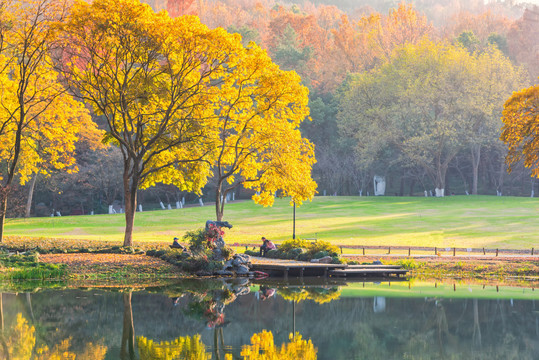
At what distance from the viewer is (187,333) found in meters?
18.1

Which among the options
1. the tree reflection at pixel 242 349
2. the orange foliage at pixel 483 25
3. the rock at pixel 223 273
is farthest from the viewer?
the orange foliage at pixel 483 25

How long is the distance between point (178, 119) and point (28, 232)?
75.5ft

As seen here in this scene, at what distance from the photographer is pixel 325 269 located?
110 ft

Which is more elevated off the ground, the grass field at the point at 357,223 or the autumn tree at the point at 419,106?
the autumn tree at the point at 419,106

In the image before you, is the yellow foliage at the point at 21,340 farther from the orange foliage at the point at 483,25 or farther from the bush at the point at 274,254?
the orange foliage at the point at 483,25

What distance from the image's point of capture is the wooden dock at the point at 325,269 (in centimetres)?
3266

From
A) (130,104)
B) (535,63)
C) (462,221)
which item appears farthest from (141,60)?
(535,63)

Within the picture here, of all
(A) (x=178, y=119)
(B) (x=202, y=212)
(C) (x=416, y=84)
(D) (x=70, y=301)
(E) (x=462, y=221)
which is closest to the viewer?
(D) (x=70, y=301)

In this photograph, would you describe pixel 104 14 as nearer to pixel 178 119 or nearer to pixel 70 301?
pixel 178 119

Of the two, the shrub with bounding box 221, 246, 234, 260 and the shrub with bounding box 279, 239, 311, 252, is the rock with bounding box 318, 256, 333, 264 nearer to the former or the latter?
the shrub with bounding box 279, 239, 311, 252

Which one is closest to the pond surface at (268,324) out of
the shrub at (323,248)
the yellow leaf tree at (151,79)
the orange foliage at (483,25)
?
the shrub at (323,248)

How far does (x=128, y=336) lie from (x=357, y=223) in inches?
1719

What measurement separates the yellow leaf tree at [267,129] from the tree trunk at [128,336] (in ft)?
53.1

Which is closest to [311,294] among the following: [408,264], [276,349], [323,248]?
[323,248]
